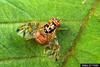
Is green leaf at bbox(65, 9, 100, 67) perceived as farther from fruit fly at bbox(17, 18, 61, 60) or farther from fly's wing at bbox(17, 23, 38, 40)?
fly's wing at bbox(17, 23, 38, 40)

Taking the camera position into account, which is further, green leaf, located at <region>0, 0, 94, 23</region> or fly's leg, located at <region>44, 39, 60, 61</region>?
green leaf, located at <region>0, 0, 94, 23</region>

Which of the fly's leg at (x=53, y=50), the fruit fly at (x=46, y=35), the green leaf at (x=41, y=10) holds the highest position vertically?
the green leaf at (x=41, y=10)

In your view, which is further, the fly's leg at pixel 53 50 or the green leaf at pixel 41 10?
the green leaf at pixel 41 10

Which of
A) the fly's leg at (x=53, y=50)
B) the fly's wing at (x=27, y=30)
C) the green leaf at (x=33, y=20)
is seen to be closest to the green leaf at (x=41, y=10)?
the green leaf at (x=33, y=20)

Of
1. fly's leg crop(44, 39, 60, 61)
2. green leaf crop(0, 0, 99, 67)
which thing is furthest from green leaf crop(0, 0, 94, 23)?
fly's leg crop(44, 39, 60, 61)

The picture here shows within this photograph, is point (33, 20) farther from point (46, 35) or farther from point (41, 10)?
point (46, 35)

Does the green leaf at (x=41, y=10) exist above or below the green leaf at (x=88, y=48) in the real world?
above

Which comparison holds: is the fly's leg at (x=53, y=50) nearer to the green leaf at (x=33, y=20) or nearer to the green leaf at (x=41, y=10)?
the green leaf at (x=33, y=20)

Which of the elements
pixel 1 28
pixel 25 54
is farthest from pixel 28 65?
pixel 1 28

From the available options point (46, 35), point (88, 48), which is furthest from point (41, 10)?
point (88, 48)
